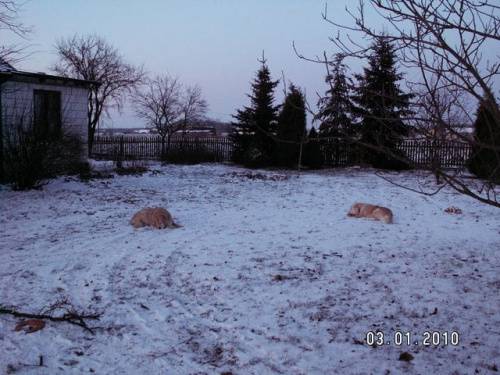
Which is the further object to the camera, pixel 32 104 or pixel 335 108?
pixel 32 104

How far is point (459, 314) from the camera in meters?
4.12

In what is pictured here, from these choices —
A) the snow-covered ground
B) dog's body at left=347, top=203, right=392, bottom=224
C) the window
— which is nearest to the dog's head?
dog's body at left=347, top=203, right=392, bottom=224

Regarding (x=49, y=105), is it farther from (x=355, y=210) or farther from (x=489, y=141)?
(x=489, y=141)

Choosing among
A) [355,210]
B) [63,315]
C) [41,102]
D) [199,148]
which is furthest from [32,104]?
[63,315]

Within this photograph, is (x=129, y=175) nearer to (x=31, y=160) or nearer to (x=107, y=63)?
(x=31, y=160)

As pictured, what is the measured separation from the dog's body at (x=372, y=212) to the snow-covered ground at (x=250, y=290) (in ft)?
1.03

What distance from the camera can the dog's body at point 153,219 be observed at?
7526mm

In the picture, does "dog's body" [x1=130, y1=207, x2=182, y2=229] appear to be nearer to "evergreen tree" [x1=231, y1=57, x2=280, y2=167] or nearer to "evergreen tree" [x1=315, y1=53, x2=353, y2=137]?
"evergreen tree" [x1=315, y1=53, x2=353, y2=137]

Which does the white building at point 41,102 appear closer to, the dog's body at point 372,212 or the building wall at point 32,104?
the building wall at point 32,104

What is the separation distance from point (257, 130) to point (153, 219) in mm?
13475

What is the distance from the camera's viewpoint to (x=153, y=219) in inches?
297

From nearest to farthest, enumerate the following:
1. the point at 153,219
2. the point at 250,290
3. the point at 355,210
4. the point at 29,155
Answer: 1. the point at 250,290
2. the point at 153,219
3. the point at 355,210
4. the point at 29,155

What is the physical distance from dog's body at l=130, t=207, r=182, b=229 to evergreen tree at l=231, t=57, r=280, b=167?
42.3 feet

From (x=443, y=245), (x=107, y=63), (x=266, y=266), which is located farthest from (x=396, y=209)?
(x=107, y=63)
